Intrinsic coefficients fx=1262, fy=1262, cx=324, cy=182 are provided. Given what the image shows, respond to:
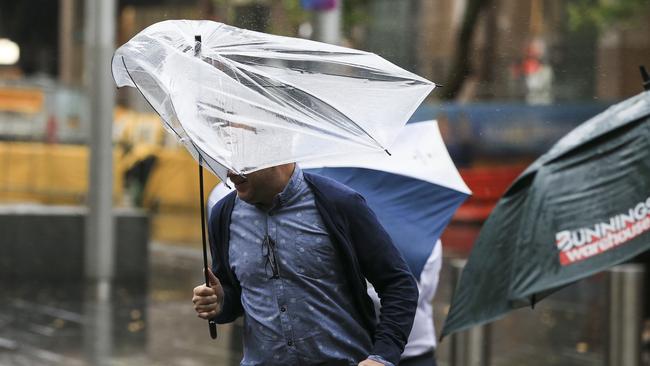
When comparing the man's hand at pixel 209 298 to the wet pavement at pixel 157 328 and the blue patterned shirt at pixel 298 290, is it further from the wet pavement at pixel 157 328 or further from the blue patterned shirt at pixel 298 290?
the wet pavement at pixel 157 328

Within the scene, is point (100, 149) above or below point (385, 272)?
below

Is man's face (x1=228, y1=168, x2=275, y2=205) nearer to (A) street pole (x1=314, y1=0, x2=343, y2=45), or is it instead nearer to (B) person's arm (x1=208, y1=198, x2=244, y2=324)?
(B) person's arm (x1=208, y1=198, x2=244, y2=324)

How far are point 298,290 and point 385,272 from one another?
0.84 ft

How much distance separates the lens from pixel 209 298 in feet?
12.0

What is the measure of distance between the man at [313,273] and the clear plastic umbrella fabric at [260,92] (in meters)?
0.18

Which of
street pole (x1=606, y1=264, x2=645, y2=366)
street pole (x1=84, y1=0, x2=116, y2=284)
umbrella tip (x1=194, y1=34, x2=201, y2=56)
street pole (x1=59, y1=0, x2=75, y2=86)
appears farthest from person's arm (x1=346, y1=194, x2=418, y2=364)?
street pole (x1=59, y1=0, x2=75, y2=86)

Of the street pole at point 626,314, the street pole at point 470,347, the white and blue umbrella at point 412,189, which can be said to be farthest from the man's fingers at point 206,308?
the street pole at point 626,314

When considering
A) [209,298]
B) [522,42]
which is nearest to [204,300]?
[209,298]

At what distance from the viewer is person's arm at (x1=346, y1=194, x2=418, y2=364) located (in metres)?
3.61

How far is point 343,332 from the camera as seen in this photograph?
3.67 meters

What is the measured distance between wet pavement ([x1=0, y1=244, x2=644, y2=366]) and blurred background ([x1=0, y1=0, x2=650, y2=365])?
0.08 ft

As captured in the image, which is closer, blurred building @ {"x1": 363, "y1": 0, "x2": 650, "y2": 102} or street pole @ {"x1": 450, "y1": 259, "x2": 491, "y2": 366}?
street pole @ {"x1": 450, "y1": 259, "x2": 491, "y2": 366}

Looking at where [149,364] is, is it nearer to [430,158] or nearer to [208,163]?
[430,158]

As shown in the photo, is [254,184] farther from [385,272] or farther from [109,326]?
[109,326]
